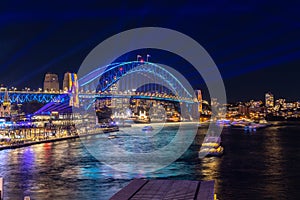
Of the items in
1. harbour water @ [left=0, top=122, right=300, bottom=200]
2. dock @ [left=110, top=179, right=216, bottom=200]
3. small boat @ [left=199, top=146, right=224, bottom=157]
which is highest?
dock @ [left=110, top=179, right=216, bottom=200]

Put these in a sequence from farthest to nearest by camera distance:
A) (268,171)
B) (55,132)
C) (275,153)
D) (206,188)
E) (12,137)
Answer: (55,132)
(12,137)
(275,153)
(268,171)
(206,188)

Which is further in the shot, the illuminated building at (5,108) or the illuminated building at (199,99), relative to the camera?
the illuminated building at (199,99)

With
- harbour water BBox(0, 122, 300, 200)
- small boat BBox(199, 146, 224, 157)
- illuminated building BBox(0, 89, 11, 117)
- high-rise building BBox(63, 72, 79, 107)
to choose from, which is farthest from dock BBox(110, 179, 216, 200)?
high-rise building BBox(63, 72, 79, 107)

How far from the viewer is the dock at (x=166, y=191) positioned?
671cm

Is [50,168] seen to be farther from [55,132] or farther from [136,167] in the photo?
[55,132]

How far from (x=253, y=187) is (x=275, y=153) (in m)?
10.8

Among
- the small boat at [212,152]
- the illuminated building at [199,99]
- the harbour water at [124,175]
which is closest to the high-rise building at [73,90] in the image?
the harbour water at [124,175]

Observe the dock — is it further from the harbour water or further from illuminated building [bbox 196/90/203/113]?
illuminated building [bbox 196/90/203/113]

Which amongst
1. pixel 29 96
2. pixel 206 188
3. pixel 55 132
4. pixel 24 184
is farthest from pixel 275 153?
pixel 29 96

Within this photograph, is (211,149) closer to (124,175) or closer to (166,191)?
(124,175)

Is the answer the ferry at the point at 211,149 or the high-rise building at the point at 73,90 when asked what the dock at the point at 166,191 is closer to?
the ferry at the point at 211,149

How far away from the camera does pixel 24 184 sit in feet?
43.3

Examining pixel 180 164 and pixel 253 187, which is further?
pixel 180 164

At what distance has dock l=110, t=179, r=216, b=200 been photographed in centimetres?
671
